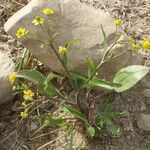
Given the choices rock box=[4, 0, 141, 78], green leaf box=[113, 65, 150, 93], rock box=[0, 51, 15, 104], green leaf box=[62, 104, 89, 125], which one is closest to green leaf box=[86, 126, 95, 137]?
green leaf box=[62, 104, 89, 125]

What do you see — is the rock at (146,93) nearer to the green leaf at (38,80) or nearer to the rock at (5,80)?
the green leaf at (38,80)

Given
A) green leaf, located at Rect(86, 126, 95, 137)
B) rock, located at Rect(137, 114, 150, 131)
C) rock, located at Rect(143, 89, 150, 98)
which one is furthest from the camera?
rock, located at Rect(143, 89, 150, 98)

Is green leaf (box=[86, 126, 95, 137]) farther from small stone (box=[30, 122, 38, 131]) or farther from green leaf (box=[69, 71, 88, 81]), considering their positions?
small stone (box=[30, 122, 38, 131])

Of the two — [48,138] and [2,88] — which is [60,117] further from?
[2,88]

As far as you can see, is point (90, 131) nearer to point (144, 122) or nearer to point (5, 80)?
point (144, 122)

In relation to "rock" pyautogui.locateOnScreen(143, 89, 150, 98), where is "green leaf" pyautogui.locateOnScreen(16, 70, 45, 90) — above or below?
above

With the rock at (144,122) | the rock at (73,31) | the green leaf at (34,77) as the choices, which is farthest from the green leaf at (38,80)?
the rock at (144,122)

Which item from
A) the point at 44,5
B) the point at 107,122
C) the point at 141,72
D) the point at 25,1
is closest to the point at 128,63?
the point at 141,72
